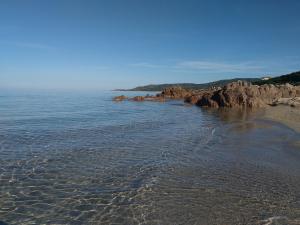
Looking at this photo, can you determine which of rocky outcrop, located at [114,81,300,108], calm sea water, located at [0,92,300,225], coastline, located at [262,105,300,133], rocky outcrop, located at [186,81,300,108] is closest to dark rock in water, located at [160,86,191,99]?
rocky outcrop, located at [114,81,300,108]

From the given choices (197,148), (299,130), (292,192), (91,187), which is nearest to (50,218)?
(91,187)

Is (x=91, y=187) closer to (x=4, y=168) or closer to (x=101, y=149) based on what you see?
(x=4, y=168)

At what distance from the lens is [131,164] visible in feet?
37.8

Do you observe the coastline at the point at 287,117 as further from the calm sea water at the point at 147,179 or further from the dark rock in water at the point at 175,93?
the dark rock in water at the point at 175,93

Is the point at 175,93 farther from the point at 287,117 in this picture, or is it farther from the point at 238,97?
the point at 287,117

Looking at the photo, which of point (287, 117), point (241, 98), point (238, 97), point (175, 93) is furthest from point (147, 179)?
point (175, 93)

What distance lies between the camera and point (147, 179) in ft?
32.3

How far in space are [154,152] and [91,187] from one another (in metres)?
4.93

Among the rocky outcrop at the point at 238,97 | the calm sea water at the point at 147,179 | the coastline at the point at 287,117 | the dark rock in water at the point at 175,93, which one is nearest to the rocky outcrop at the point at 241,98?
the rocky outcrop at the point at 238,97

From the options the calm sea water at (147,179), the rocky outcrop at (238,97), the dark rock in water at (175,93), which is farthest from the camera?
the dark rock in water at (175,93)

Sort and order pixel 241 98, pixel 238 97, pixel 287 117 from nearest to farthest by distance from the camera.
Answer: pixel 287 117
pixel 241 98
pixel 238 97

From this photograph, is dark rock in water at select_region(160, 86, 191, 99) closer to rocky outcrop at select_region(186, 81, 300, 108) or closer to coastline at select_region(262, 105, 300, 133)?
rocky outcrop at select_region(186, 81, 300, 108)

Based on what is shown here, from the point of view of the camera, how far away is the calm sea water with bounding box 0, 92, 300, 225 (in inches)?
286

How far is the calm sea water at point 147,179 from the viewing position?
7258 millimetres
